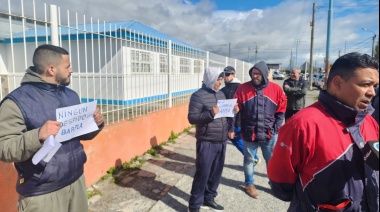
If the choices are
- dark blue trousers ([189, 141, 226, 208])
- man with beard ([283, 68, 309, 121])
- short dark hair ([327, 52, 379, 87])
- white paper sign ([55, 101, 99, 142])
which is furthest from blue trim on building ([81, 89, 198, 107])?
short dark hair ([327, 52, 379, 87])

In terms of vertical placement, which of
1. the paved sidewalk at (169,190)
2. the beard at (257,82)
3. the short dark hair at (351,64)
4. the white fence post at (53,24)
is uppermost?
the white fence post at (53,24)

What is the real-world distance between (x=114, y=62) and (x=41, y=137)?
4603 mm

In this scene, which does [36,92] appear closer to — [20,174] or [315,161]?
[20,174]

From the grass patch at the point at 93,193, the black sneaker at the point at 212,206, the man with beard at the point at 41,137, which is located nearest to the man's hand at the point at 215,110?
the black sneaker at the point at 212,206

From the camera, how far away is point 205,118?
3082 millimetres

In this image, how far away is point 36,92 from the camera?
1.85 m

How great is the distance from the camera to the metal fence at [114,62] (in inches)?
115

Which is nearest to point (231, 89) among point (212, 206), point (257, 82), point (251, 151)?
point (257, 82)

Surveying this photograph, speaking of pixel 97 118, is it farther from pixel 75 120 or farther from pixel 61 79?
pixel 61 79

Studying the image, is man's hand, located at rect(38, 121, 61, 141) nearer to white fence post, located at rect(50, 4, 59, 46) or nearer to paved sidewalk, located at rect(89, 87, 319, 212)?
white fence post, located at rect(50, 4, 59, 46)

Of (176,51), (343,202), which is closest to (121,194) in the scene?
(343,202)

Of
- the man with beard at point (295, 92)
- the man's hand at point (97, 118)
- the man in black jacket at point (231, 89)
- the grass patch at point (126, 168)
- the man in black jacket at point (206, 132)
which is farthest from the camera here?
the man with beard at point (295, 92)

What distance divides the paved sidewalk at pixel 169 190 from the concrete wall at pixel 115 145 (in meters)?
0.27

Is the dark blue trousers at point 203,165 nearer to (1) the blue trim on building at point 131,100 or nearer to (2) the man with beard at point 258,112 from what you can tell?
(2) the man with beard at point 258,112
